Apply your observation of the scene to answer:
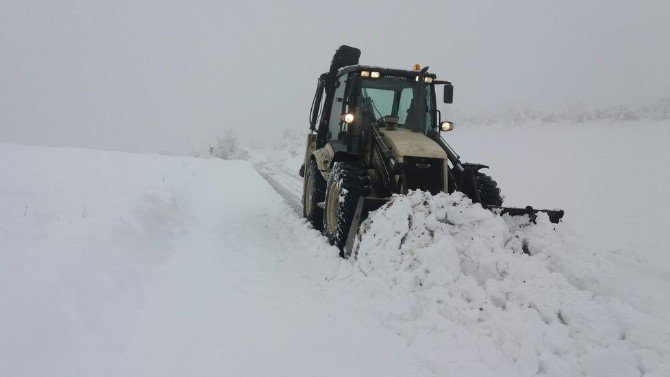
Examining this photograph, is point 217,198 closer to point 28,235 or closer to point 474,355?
point 28,235

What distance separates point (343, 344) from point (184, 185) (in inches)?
341

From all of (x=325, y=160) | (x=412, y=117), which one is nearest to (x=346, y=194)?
(x=325, y=160)

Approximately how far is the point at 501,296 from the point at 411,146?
7.51 feet

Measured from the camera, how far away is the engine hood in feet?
16.1

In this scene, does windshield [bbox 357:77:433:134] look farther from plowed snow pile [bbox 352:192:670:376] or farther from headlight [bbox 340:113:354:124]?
plowed snow pile [bbox 352:192:670:376]

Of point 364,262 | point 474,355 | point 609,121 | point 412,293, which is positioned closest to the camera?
point 474,355

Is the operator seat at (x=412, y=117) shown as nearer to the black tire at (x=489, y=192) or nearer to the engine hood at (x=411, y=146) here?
the engine hood at (x=411, y=146)

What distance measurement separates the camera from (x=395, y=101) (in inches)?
236

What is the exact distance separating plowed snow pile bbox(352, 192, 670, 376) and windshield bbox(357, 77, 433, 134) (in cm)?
203

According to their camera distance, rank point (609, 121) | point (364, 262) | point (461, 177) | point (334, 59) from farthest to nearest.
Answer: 1. point (609, 121)
2. point (334, 59)
3. point (461, 177)
4. point (364, 262)

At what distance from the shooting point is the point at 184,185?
10.5 metres

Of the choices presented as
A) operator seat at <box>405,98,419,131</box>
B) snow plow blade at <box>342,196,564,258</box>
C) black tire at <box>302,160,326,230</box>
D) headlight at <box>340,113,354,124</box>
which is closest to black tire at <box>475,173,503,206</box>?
snow plow blade at <box>342,196,564,258</box>

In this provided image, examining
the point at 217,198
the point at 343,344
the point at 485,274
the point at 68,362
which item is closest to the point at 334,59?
the point at 217,198

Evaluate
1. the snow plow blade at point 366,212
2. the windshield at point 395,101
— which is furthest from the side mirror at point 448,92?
the snow plow blade at point 366,212
